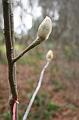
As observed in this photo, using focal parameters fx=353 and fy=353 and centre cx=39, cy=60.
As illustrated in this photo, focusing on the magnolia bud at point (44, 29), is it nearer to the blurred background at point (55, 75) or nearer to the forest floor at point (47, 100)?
the blurred background at point (55, 75)

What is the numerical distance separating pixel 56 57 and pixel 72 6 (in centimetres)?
132

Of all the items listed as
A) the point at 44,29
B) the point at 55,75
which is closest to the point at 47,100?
the point at 55,75

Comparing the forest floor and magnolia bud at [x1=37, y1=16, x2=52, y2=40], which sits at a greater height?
magnolia bud at [x1=37, y1=16, x2=52, y2=40]

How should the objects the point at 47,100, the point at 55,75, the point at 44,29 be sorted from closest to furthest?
the point at 44,29 < the point at 47,100 < the point at 55,75

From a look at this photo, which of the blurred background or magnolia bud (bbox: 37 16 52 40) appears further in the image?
the blurred background

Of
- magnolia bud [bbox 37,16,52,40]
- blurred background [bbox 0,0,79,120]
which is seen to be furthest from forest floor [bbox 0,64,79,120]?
magnolia bud [bbox 37,16,52,40]

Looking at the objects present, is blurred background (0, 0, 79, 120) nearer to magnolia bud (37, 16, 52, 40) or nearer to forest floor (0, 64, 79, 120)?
forest floor (0, 64, 79, 120)

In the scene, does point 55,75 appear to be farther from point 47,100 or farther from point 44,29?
point 44,29

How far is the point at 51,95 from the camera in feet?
29.7

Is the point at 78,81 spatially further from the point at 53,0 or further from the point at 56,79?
the point at 53,0

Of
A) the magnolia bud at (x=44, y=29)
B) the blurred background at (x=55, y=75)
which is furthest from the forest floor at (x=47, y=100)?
the magnolia bud at (x=44, y=29)

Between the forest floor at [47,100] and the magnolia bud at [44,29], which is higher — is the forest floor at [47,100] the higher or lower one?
the lower one

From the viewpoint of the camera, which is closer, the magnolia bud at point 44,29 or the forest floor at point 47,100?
the magnolia bud at point 44,29

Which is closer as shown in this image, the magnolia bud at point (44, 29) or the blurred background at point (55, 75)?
the magnolia bud at point (44, 29)
